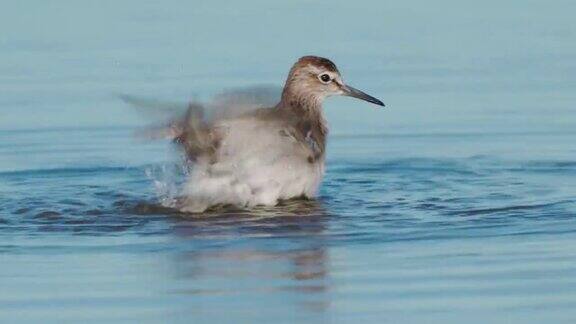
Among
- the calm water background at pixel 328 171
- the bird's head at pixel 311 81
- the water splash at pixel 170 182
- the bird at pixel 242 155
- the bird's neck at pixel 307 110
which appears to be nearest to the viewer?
the calm water background at pixel 328 171

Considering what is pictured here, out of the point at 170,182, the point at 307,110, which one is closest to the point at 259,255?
the point at 170,182

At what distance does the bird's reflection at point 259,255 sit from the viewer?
365 inches

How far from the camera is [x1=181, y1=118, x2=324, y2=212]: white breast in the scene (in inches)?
465

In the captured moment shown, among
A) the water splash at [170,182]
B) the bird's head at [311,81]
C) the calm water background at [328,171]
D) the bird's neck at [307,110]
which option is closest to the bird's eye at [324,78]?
the bird's head at [311,81]

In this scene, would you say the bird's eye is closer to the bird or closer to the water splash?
the bird

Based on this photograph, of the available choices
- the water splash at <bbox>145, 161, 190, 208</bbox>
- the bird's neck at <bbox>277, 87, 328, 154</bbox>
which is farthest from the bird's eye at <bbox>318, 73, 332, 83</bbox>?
the water splash at <bbox>145, 161, 190, 208</bbox>

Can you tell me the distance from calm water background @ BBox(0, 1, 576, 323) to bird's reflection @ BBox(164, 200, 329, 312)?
2 cm

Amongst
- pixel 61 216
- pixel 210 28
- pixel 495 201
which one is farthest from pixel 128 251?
pixel 210 28

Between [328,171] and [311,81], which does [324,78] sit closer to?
[311,81]

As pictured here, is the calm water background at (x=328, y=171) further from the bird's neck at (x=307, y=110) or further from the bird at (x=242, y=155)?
the bird's neck at (x=307, y=110)

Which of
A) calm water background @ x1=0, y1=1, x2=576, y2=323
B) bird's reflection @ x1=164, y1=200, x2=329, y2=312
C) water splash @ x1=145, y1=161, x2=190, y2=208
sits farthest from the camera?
water splash @ x1=145, y1=161, x2=190, y2=208

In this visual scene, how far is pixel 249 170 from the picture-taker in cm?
1191

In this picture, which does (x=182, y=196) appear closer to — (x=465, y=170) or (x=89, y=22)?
(x=465, y=170)

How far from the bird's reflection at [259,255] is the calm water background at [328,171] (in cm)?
2
